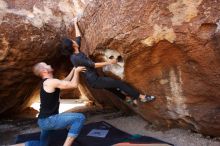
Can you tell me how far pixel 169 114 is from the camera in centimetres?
554

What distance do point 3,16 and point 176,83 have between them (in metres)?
3.55

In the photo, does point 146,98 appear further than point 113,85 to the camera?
Yes

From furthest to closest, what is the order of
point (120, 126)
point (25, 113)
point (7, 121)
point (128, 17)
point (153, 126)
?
point (25, 113) → point (7, 121) → point (120, 126) → point (153, 126) → point (128, 17)

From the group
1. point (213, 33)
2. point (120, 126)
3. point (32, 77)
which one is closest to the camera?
point (213, 33)

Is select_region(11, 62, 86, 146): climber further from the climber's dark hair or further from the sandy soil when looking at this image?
the sandy soil

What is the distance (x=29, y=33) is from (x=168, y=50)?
2996 mm

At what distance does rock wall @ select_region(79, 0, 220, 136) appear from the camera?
4.52 meters

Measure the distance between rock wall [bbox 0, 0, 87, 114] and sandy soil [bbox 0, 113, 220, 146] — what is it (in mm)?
876

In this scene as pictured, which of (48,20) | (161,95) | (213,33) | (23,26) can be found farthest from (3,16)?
(213,33)

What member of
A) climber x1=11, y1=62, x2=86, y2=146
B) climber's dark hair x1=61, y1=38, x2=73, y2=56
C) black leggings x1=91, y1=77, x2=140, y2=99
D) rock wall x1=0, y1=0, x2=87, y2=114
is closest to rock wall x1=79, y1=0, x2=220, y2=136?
black leggings x1=91, y1=77, x2=140, y2=99

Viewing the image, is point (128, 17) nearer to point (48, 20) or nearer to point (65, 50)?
point (65, 50)

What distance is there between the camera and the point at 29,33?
652 cm

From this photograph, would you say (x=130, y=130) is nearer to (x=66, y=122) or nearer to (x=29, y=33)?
(x=66, y=122)

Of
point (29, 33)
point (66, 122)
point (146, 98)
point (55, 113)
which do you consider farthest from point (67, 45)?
point (29, 33)
